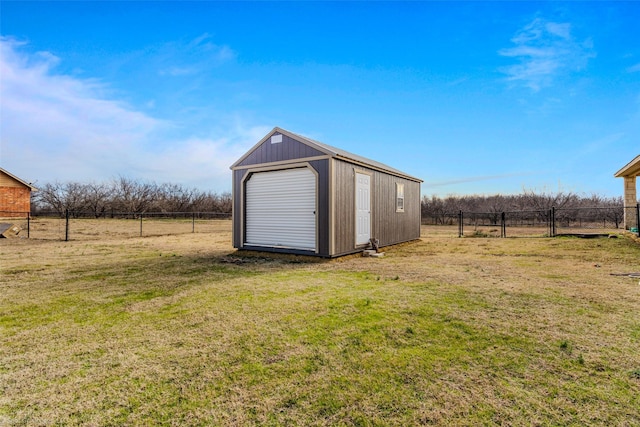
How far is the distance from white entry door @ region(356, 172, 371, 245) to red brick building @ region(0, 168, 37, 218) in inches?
935

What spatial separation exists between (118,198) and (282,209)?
2862 cm

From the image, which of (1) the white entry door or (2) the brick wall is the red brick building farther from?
(1) the white entry door

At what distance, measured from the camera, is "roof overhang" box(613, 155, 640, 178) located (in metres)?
9.48

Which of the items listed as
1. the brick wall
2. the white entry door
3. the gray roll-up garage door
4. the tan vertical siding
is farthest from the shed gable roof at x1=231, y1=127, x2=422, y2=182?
the brick wall

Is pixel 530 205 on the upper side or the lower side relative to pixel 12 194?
lower

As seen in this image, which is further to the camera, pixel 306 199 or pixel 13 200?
pixel 13 200

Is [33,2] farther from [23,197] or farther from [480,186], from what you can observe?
[480,186]

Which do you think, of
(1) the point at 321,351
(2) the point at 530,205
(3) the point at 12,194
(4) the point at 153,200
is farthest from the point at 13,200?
(2) the point at 530,205

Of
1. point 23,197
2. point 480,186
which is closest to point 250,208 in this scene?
point 23,197

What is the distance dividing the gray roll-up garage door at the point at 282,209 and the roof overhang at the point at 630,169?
33.6 ft

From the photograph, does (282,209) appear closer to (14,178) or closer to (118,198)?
(14,178)

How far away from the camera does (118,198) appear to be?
2970 cm

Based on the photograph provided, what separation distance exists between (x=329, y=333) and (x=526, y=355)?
1.62 m

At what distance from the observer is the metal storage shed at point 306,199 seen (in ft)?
24.2
